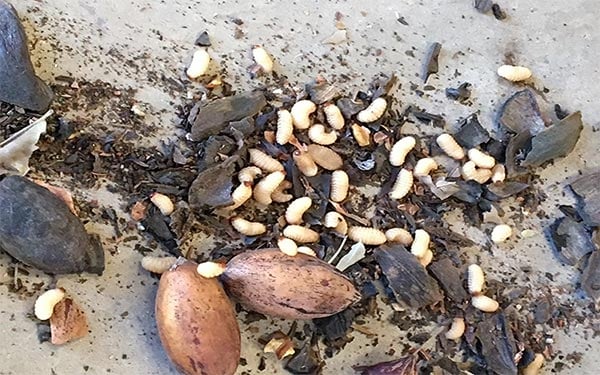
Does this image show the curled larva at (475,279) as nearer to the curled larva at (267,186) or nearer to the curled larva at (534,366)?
the curled larva at (534,366)

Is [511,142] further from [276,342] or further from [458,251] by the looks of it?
[276,342]

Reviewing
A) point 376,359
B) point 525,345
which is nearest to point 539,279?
point 525,345

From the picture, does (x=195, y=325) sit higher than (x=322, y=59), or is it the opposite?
(x=322, y=59)

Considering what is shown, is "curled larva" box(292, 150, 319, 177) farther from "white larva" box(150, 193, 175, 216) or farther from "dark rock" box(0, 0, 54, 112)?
"dark rock" box(0, 0, 54, 112)

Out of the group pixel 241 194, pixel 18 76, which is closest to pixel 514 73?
pixel 241 194

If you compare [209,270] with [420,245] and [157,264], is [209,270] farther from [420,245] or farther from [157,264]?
[420,245]
